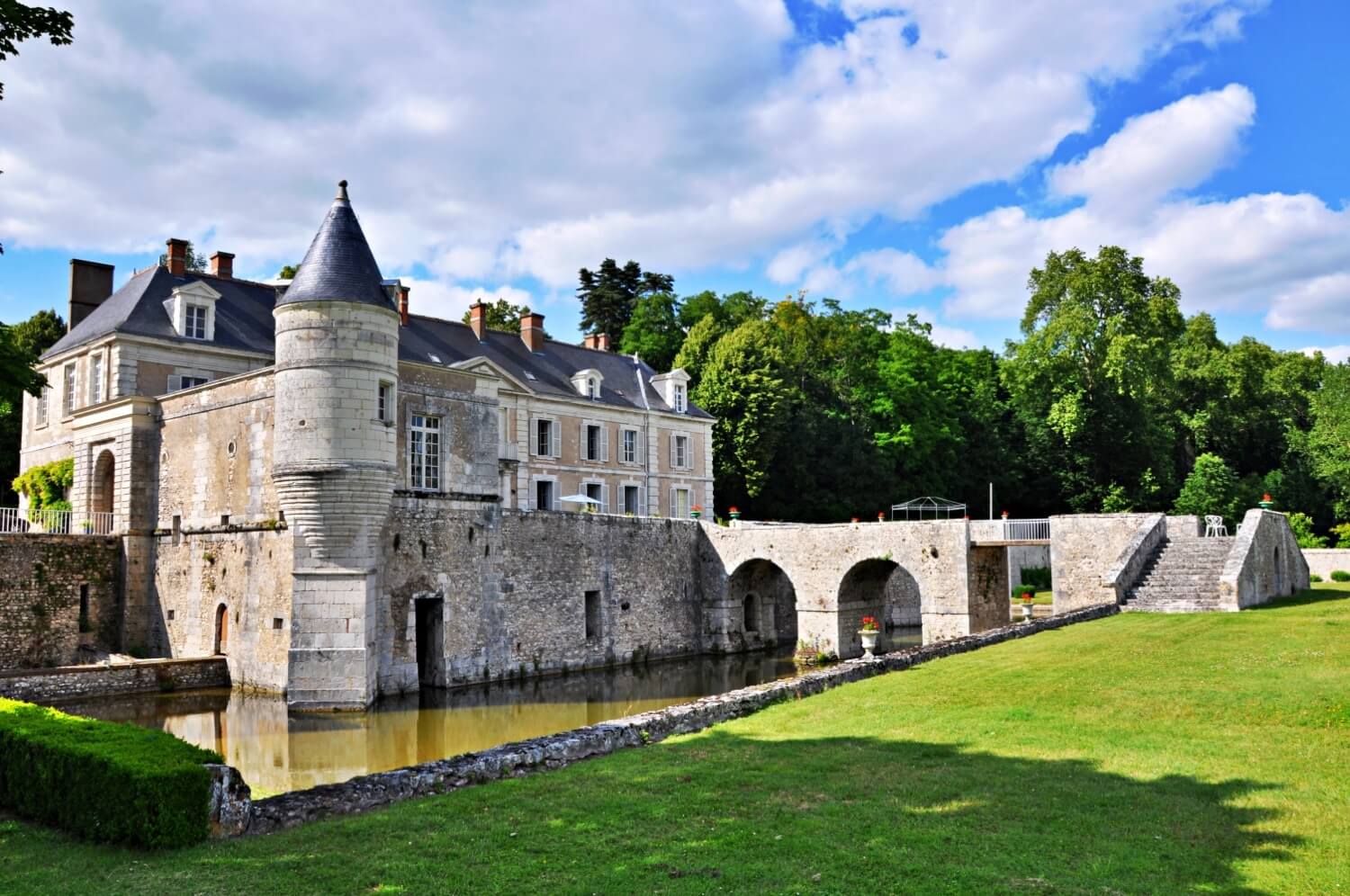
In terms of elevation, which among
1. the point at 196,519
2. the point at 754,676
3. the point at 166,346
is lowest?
the point at 754,676

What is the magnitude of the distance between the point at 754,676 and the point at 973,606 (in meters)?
5.62

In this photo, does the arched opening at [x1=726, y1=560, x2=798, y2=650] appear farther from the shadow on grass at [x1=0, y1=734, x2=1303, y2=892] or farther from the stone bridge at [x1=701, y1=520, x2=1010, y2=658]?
the shadow on grass at [x1=0, y1=734, x2=1303, y2=892]

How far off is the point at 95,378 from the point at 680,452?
18877mm

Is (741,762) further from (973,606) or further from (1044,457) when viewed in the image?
(1044,457)

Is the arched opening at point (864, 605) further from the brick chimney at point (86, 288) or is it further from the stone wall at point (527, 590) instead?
the brick chimney at point (86, 288)

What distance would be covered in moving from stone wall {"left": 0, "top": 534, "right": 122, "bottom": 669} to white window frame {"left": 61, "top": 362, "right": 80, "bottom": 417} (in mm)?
5613

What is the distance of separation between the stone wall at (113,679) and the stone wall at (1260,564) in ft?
65.7

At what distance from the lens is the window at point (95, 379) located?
2511 cm

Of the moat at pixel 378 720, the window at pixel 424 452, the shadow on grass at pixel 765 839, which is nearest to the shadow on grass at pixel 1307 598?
the moat at pixel 378 720

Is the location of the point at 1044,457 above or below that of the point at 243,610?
above

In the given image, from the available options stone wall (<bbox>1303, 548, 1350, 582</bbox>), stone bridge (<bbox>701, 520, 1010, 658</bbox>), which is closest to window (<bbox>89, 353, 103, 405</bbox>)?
stone bridge (<bbox>701, 520, 1010, 658</bbox>)

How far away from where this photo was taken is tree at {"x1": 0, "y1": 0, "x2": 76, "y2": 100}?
330 inches

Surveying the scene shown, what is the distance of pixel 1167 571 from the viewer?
2075 cm

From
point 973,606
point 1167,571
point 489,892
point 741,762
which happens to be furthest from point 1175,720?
point 973,606
